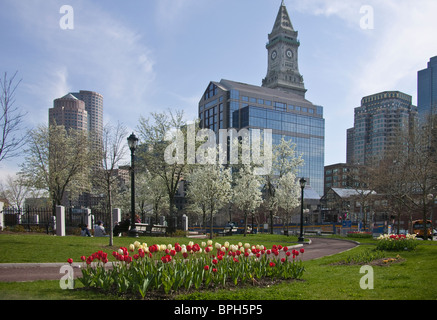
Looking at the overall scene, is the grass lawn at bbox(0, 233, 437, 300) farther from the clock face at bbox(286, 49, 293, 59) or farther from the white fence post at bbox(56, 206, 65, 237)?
the clock face at bbox(286, 49, 293, 59)

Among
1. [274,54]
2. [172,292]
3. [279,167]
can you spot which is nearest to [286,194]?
[279,167]

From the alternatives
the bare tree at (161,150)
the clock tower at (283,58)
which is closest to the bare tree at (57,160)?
the bare tree at (161,150)

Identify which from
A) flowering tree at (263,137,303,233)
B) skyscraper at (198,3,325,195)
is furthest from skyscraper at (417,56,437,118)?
flowering tree at (263,137,303,233)

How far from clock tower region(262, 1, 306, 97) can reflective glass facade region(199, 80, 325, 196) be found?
5566 centimetres

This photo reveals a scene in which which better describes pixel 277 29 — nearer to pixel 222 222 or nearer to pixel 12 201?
pixel 222 222

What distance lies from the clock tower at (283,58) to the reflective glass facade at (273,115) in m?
55.7

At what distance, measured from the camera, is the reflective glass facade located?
11050 cm

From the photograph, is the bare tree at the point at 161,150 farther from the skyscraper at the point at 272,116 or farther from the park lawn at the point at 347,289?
the skyscraper at the point at 272,116

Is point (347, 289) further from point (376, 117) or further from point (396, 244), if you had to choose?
point (376, 117)

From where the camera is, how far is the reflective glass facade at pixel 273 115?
363ft

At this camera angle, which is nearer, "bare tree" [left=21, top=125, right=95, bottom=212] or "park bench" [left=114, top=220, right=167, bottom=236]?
"park bench" [left=114, top=220, right=167, bottom=236]

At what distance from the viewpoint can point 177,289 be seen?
24.1 feet

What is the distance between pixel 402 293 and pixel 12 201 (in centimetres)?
6906
